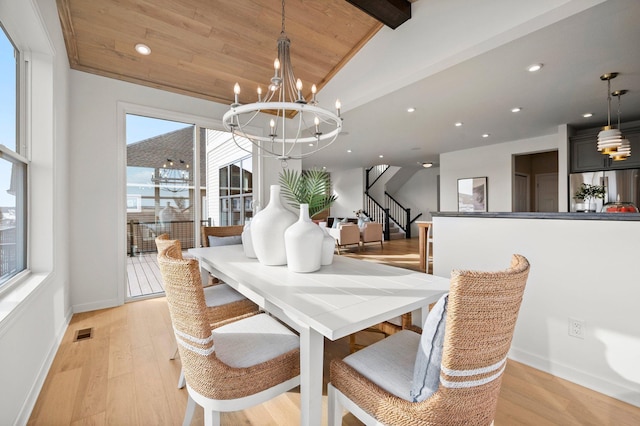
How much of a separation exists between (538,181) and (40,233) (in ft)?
31.6

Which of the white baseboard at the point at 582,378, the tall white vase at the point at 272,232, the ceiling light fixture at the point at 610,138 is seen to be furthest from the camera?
the ceiling light fixture at the point at 610,138

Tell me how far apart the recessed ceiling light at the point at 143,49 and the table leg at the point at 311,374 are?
3192mm

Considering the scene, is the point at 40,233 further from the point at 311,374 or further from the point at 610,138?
the point at 610,138

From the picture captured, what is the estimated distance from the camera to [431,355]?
0.89 metres

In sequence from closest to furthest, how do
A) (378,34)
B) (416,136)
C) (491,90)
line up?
1. (378,34)
2. (491,90)
3. (416,136)

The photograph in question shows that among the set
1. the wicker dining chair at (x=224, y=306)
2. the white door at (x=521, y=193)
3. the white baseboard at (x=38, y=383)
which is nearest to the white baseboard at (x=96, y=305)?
the white baseboard at (x=38, y=383)

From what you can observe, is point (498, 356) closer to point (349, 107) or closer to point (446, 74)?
point (446, 74)

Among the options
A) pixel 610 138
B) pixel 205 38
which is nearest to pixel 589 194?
pixel 610 138

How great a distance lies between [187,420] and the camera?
4.31ft

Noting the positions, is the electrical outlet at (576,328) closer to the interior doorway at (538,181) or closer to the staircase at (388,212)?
the interior doorway at (538,181)

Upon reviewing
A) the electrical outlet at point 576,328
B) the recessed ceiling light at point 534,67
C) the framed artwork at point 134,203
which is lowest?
the electrical outlet at point 576,328

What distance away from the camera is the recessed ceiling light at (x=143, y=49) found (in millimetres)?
2814

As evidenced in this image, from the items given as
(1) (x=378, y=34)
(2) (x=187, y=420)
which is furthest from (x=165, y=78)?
(2) (x=187, y=420)

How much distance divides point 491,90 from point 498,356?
3.62m
